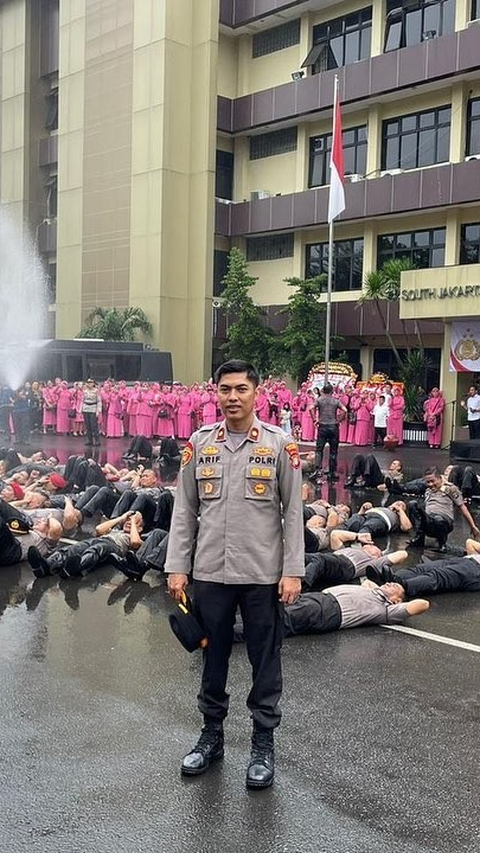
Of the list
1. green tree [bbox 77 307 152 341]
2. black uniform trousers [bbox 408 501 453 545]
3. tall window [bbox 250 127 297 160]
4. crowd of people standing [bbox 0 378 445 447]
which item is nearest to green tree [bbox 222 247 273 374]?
green tree [bbox 77 307 152 341]

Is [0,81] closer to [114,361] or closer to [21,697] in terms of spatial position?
[114,361]

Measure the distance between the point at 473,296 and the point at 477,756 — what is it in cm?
2014

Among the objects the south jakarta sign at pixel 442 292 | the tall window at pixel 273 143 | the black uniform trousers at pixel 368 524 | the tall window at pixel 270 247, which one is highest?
the tall window at pixel 273 143

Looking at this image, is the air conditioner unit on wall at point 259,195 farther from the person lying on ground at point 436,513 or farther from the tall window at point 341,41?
the person lying on ground at point 436,513

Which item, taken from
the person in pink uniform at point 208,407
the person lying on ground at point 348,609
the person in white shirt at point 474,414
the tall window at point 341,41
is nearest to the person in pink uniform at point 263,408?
the person in pink uniform at point 208,407

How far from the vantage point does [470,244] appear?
3023cm

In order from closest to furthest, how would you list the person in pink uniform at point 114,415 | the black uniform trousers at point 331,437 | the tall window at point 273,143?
the black uniform trousers at point 331,437 < the person in pink uniform at point 114,415 < the tall window at point 273,143

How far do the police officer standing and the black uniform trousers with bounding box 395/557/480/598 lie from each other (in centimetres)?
375

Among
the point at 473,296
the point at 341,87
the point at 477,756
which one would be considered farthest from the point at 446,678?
the point at 341,87

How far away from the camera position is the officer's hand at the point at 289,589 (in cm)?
413

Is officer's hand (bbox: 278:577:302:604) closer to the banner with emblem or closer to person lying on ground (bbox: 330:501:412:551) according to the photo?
person lying on ground (bbox: 330:501:412:551)

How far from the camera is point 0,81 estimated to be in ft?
147

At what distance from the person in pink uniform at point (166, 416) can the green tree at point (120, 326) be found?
11304 millimetres

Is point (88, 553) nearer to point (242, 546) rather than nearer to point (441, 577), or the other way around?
point (441, 577)
